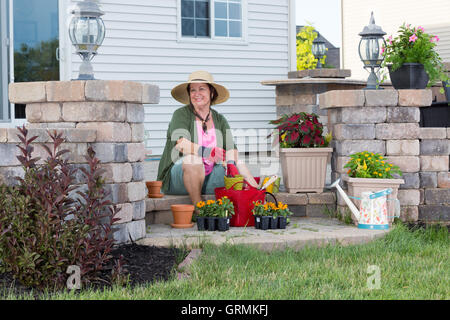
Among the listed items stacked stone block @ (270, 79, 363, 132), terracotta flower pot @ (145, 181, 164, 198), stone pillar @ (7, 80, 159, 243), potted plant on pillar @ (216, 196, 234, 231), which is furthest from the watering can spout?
stacked stone block @ (270, 79, 363, 132)

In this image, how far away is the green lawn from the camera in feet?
10.9

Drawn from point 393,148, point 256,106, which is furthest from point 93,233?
point 256,106

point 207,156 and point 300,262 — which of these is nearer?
point 300,262

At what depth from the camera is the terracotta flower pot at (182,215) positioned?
4949mm

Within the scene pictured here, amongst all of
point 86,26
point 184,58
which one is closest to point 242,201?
point 86,26

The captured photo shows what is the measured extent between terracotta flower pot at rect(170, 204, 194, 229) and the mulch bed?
2.15ft

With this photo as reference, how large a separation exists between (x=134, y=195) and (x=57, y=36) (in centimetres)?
559

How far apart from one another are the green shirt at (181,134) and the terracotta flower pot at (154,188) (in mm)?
170

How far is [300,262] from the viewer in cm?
409

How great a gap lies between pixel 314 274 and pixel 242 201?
1.37 meters

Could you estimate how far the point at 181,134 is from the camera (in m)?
5.29

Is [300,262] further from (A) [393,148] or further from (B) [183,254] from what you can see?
(A) [393,148]

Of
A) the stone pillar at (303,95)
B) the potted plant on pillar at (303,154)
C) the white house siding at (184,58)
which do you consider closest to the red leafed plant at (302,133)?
the potted plant on pillar at (303,154)

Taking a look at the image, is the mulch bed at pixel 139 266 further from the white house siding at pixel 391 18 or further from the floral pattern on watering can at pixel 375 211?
the white house siding at pixel 391 18
